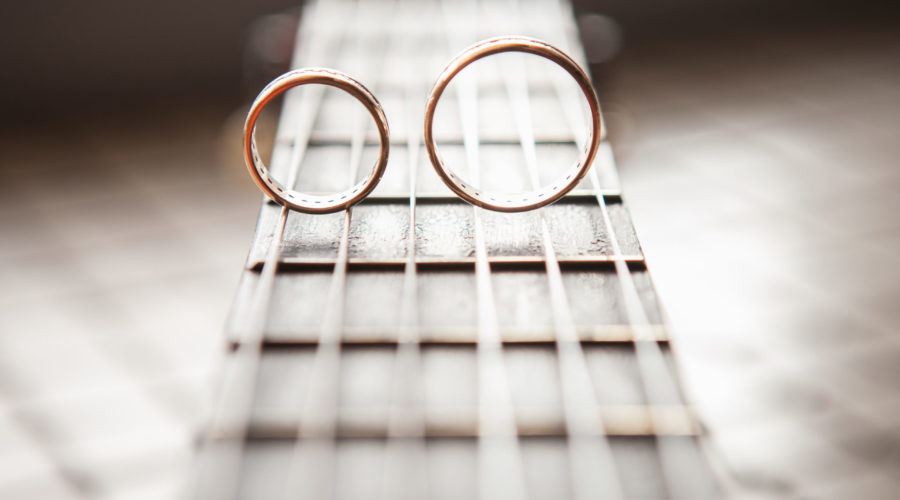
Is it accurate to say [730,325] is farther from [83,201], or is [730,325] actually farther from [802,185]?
[83,201]

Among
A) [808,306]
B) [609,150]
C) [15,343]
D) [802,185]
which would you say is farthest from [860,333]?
[15,343]

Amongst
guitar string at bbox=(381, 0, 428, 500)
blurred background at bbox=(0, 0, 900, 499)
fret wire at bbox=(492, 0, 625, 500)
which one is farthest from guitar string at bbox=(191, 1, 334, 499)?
blurred background at bbox=(0, 0, 900, 499)

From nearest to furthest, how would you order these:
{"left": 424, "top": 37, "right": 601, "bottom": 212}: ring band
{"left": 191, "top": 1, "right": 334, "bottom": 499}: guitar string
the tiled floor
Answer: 1. {"left": 191, "top": 1, "right": 334, "bottom": 499}: guitar string
2. {"left": 424, "top": 37, "right": 601, "bottom": 212}: ring band
3. the tiled floor

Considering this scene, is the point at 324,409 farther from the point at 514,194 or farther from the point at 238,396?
the point at 514,194

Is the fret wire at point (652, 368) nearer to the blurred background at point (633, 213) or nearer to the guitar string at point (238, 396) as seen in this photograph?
the guitar string at point (238, 396)

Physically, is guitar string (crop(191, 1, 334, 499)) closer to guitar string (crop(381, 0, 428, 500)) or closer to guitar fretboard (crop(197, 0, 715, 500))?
guitar fretboard (crop(197, 0, 715, 500))

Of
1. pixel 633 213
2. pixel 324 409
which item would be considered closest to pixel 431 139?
pixel 324 409
